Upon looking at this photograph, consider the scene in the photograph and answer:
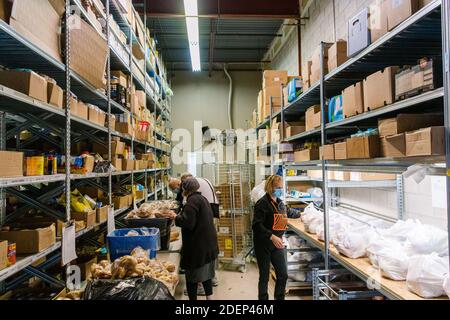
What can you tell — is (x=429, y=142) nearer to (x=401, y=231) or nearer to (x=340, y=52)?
(x=401, y=231)

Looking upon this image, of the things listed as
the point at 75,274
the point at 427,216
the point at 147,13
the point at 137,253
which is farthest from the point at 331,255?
the point at 147,13

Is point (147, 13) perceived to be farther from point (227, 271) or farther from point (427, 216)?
point (427, 216)

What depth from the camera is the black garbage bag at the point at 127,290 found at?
1.61 metres

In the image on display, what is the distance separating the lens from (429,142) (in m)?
1.60

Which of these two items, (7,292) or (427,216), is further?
(427,216)

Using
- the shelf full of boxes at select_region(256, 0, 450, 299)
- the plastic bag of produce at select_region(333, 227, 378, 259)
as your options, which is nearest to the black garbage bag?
the shelf full of boxes at select_region(256, 0, 450, 299)

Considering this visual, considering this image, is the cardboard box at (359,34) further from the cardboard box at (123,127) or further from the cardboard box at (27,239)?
the cardboard box at (123,127)

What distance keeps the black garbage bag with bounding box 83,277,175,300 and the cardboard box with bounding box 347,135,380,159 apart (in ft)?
5.30

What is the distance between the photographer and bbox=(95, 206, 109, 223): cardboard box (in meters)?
2.85

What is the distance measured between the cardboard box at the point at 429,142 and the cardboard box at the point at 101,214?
99.5 inches

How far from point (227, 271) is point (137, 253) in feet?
11.5

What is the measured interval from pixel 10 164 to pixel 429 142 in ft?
7.04

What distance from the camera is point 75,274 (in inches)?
96.3

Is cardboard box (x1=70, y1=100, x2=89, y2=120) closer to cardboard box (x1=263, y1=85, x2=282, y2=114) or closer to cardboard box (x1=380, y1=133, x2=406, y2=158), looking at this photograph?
cardboard box (x1=380, y1=133, x2=406, y2=158)
